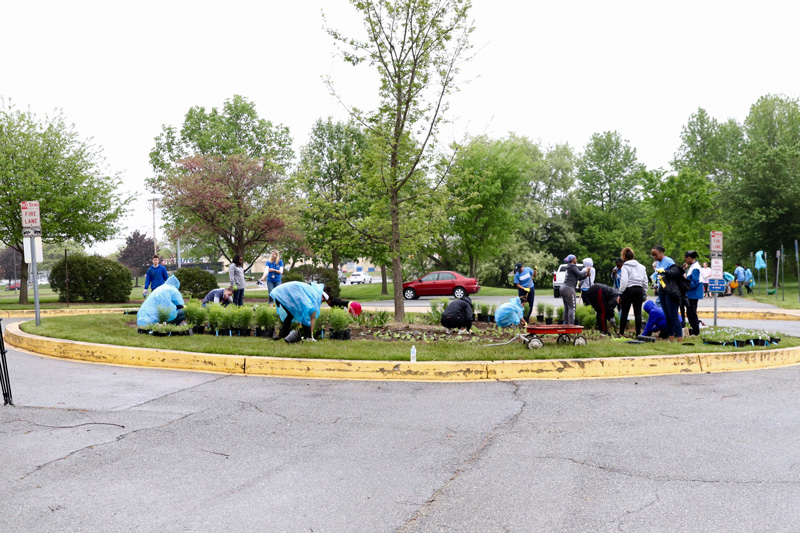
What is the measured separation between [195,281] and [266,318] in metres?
15.3

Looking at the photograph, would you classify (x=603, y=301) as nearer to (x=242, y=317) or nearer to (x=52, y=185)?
(x=242, y=317)

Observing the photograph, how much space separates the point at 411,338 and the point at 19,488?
282 inches

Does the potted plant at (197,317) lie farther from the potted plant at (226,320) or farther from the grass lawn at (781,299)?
the grass lawn at (781,299)

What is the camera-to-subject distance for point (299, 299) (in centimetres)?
982

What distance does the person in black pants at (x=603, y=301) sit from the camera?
37.8 feet

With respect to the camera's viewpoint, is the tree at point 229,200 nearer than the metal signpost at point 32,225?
No

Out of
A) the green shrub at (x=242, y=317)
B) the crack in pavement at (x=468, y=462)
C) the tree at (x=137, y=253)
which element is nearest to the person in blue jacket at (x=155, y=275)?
the green shrub at (x=242, y=317)

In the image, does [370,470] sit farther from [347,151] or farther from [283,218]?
[347,151]

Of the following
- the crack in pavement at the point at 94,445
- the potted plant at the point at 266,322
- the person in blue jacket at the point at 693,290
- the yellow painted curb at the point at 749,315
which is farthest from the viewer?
the yellow painted curb at the point at 749,315

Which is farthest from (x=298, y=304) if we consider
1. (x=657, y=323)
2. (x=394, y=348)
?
(x=657, y=323)

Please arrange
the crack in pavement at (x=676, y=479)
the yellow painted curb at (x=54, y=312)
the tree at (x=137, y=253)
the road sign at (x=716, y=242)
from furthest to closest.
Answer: the tree at (x=137, y=253)
the yellow painted curb at (x=54, y=312)
the road sign at (x=716, y=242)
the crack in pavement at (x=676, y=479)

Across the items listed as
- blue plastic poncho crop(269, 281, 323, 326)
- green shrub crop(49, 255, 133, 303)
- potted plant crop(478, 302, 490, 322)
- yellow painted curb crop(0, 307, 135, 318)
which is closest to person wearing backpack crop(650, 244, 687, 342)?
potted plant crop(478, 302, 490, 322)

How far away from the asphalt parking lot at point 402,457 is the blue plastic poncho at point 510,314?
178 inches

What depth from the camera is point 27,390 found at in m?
7.18
